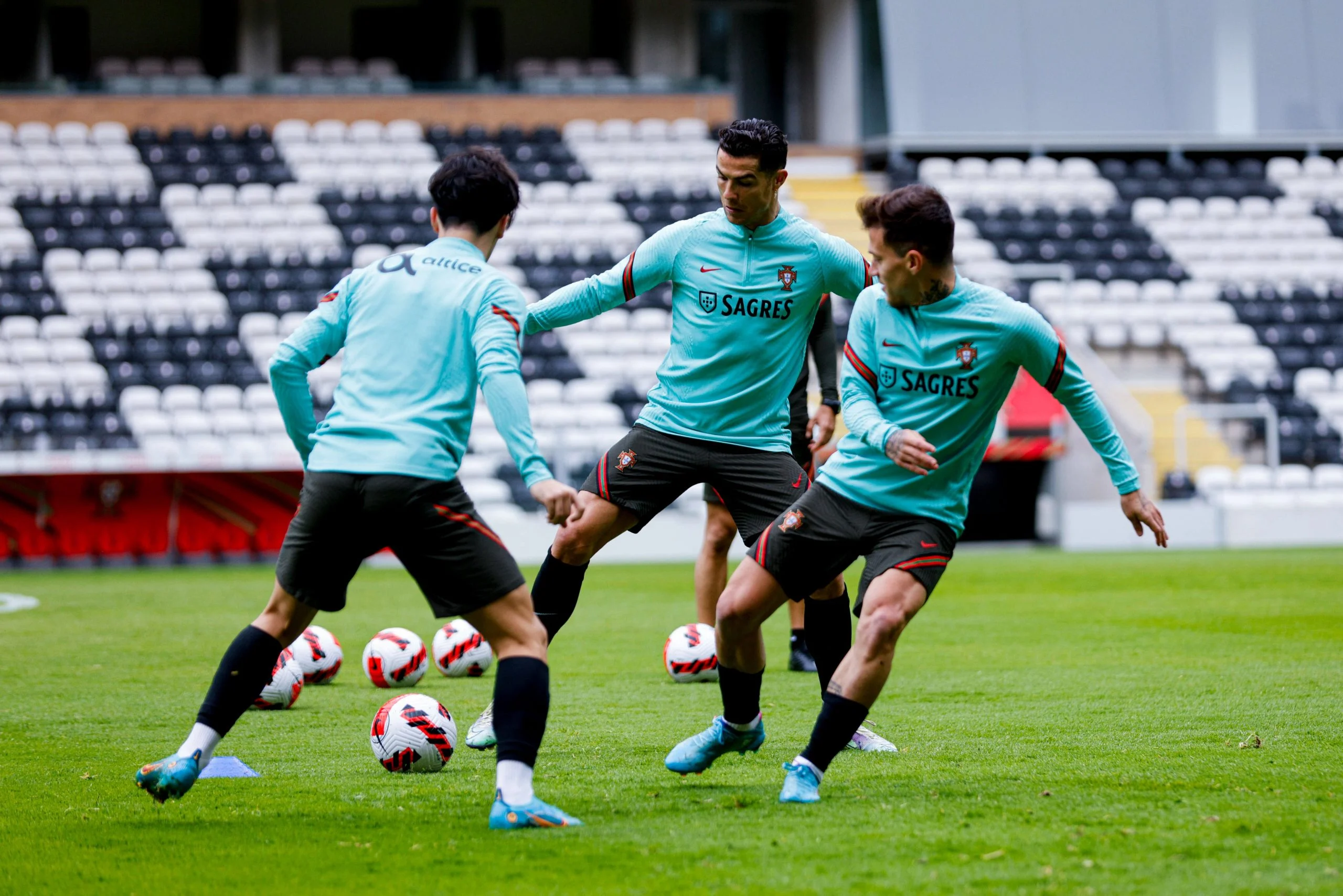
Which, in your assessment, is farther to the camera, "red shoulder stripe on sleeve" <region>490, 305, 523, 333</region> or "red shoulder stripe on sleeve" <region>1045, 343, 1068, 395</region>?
"red shoulder stripe on sleeve" <region>1045, 343, 1068, 395</region>

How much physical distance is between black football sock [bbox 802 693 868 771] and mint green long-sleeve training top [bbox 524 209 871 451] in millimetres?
1297

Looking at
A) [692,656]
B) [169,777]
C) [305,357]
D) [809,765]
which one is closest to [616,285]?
[305,357]

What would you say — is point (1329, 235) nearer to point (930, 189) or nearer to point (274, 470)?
point (274, 470)

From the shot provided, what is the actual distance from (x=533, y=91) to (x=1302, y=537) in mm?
14404

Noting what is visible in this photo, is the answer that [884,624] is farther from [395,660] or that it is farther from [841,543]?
[395,660]

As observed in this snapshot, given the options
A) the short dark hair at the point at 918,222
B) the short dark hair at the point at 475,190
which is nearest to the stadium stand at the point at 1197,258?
the short dark hair at the point at 918,222

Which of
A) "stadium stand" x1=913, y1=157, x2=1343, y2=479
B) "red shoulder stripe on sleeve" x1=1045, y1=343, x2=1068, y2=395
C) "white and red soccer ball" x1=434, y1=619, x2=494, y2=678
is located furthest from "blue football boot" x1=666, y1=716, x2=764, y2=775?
"stadium stand" x1=913, y1=157, x2=1343, y2=479

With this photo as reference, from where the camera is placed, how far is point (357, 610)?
460 inches

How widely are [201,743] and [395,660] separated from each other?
116 inches

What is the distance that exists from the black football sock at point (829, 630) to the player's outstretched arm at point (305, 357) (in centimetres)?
198

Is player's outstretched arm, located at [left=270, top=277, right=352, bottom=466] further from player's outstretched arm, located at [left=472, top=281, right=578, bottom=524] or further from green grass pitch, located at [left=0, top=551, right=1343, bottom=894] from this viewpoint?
green grass pitch, located at [left=0, top=551, right=1343, bottom=894]

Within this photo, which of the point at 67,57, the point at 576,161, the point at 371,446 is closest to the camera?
the point at 371,446

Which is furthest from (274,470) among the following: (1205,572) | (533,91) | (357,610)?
(533,91)

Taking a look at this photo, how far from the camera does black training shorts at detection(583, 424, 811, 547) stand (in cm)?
540
